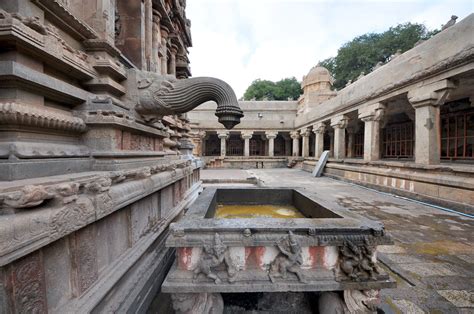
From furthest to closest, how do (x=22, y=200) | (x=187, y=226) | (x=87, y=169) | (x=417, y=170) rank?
(x=417, y=170) < (x=87, y=169) < (x=187, y=226) < (x=22, y=200)

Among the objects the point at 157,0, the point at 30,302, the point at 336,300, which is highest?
the point at 157,0

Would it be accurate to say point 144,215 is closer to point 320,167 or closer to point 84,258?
point 84,258

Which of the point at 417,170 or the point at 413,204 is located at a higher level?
the point at 417,170

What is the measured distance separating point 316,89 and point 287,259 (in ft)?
69.3

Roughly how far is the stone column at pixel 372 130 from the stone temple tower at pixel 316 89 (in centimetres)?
1082

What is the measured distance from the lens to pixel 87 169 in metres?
2.04

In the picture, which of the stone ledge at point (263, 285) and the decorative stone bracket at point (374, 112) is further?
the decorative stone bracket at point (374, 112)

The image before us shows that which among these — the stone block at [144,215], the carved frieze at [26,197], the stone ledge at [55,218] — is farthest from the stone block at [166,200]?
the carved frieze at [26,197]

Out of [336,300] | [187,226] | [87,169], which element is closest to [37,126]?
[87,169]

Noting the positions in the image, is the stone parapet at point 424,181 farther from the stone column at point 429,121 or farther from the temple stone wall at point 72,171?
the temple stone wall at point 72,171

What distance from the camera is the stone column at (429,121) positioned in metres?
5.57

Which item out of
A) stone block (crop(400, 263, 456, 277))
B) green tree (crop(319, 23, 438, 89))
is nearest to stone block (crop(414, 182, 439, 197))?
stone block (crop(400, 263, 456, 277))

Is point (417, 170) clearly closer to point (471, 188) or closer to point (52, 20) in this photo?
point (471, 188)

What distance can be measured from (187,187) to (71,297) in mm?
3857
